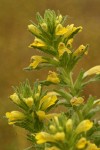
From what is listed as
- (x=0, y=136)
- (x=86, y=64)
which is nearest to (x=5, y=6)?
(x=86, y=64)

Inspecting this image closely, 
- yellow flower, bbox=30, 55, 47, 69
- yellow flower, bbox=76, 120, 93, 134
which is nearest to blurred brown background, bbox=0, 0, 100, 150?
yellow flower, bbox=30, 55, 47, 69

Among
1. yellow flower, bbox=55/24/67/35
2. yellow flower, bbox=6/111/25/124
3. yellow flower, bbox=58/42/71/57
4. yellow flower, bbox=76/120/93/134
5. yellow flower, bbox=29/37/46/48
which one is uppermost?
yellow flower, bbox=55/24/67/35

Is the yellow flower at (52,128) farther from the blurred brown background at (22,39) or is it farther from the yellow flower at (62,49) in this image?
the blurred brown background at (22,39)

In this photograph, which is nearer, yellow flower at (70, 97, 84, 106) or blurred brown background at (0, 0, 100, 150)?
yellow flower at (70, 97, 84, 106)

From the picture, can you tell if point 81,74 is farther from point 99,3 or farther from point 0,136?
point 99,3

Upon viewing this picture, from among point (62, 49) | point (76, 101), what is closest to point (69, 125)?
point (76, 101)

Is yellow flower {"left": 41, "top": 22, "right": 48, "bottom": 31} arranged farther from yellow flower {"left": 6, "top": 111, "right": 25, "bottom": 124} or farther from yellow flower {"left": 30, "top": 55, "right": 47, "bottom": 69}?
yellow flower {"left": 6, "top": 111, "right": 25, "bottom": 124}
